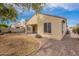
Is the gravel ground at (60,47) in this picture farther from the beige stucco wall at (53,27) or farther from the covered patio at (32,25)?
the covered patio at (32,25)

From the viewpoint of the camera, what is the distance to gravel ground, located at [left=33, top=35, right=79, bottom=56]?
2.94 meters

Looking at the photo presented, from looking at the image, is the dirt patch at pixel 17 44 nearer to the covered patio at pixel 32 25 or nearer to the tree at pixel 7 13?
the covered patio at pixel 32 25

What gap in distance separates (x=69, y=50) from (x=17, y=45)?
69cm

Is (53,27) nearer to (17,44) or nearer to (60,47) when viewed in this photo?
(60,47)

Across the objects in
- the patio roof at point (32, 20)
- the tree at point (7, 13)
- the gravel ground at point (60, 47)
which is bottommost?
the gravel ground at point (60, 47)

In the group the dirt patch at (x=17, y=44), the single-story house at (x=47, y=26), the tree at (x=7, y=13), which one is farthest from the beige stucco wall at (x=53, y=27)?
the tree at (x=7, y=13)

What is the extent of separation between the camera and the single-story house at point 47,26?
2961 mm

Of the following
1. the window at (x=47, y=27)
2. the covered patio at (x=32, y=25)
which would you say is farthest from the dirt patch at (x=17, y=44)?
the window at (x=47, y=27)

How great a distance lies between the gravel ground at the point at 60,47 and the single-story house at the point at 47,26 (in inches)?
2.7

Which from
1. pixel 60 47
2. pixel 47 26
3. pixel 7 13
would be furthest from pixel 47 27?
pixel 7 13

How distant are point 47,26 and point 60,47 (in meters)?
0.33

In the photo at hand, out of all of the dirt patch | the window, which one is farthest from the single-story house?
the dirt patch

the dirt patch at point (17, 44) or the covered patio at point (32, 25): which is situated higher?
the covered patio at point (32, 25)

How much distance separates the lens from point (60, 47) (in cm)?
297
